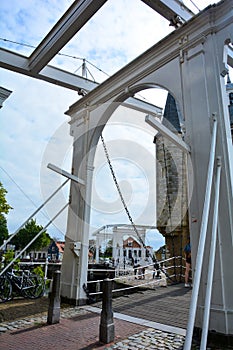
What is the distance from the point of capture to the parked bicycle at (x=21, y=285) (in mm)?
5668

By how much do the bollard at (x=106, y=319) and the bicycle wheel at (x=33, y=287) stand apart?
3426 millimetres

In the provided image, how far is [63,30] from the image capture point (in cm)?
432

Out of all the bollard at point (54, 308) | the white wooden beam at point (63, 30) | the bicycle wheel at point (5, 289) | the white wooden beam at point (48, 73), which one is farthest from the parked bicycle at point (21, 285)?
the white wooden beam at point (63, 30)

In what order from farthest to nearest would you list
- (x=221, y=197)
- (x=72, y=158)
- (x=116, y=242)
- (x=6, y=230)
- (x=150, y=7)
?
(x=6, y=230) < (x=116, y=242) < (x=72, y=158) < (x=150, y=7) < (x=221, y=197)

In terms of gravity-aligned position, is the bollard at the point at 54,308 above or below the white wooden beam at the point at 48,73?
below

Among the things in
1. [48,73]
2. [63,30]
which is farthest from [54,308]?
[48,73]

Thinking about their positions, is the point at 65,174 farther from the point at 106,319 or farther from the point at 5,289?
the point at 106,319

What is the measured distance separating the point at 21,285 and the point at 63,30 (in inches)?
216

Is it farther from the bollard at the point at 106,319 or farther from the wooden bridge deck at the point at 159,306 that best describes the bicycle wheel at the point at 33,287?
the bollard at the point at 106,319

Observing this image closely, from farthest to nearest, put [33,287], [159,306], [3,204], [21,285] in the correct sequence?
[3,204] < [33,287] < [21,285] < [159,306]

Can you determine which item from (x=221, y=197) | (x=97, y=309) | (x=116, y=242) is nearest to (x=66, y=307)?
(x=97, y=309)

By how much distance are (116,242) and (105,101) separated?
13.2 meters

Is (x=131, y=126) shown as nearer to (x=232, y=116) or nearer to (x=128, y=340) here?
(x=128, y=340)

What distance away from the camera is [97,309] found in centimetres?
492
